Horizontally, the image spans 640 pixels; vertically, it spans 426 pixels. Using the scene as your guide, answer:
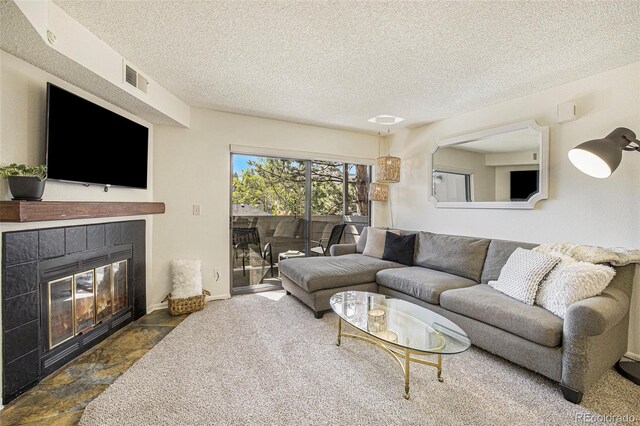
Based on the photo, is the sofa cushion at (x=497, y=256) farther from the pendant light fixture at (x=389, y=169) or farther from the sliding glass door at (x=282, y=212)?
the sliding glass door at (x=282, y=212)

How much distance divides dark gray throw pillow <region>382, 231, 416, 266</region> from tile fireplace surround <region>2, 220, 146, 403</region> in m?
2.83

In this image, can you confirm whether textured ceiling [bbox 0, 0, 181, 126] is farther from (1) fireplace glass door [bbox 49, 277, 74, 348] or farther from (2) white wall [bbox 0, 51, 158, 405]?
(1) fireplace glass door [bbox 49, 277, 74, 348]

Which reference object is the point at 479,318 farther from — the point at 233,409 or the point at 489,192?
the point at 233,409

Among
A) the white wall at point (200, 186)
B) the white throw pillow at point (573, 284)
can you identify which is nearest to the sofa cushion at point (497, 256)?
the white throw pillow at point (573, 284)

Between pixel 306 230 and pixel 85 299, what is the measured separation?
2561mm

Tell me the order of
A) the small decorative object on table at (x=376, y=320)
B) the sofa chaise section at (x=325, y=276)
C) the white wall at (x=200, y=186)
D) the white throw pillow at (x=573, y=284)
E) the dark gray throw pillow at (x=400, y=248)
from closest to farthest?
the white throw pillow at (x=573, y=284), the small decorative object on table at (x=376, y=320), the sofa chaise section at (x=325, y=276), the white wall at (x=200, y=186), the dark gray throw pillow at (x=400, y=248)

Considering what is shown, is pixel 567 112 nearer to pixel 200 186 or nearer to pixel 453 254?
pixel 453 254

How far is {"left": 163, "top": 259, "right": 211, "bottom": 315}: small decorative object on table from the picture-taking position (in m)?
2.96

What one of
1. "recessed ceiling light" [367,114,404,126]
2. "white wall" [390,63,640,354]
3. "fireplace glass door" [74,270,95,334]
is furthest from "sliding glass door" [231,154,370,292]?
"white wall" [390,63,640,354]

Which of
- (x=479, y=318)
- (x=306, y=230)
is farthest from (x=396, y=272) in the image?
(x=306, y=230)

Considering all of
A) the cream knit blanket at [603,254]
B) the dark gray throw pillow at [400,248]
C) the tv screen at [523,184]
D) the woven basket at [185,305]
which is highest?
the tv screen at [523,184]

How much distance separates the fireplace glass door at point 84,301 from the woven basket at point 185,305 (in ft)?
2.31

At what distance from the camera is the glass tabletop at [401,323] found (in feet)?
5.56

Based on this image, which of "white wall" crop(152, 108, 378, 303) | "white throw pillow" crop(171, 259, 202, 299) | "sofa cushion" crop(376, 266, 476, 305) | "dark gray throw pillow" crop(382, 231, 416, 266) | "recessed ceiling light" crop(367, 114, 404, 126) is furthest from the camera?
"recessed ceiling light" crop(367, 114, 404, 126)
